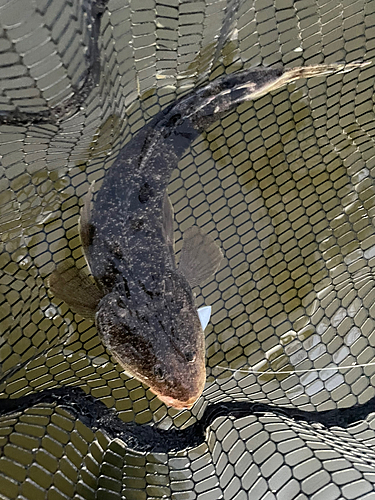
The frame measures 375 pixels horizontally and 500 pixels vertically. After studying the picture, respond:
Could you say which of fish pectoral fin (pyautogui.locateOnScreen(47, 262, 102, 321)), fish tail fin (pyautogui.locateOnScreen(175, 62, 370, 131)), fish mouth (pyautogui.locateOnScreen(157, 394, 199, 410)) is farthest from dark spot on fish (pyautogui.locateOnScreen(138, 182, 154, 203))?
fish mouth (pyautogui.locateOnScreen(157, 394, 199, 410))

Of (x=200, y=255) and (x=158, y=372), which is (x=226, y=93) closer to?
(x=200, y=255)

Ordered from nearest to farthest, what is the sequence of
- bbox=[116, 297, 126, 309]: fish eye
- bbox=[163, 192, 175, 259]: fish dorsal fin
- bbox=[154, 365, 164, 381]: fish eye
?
bbox=[154, 365, 164, 381]: fish eye < bbox=[116, 297, 126, 309]: fish eye < bbox=[163, 192, 175, 259]: fish dorsal fin

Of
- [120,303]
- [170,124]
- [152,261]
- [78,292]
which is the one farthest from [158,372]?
[170,124]

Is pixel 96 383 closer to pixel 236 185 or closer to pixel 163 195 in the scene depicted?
pixel 163 195

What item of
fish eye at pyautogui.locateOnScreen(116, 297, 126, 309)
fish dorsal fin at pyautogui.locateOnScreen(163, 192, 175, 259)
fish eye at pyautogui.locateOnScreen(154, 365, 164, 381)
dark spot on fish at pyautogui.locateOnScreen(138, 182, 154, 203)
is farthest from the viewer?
fish dorsal fin at pyautogui.locateOnScreen(163, 192, 175, 259)

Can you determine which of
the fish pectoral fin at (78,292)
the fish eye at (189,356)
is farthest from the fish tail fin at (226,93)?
the fish eye at (189,356)

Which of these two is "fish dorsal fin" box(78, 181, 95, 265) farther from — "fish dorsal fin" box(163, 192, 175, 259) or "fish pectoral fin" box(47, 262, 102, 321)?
"fish dorsal fin" box(163, 192, 175, 259)

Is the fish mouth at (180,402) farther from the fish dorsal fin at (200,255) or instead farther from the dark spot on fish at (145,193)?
the dark spot on fish at (145,193)
